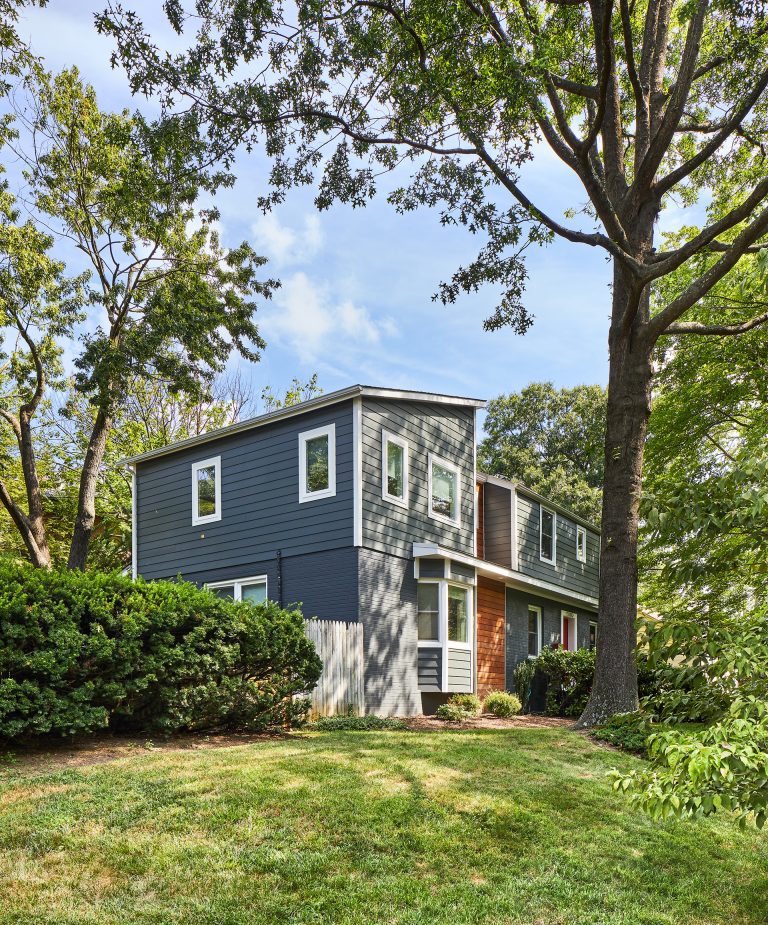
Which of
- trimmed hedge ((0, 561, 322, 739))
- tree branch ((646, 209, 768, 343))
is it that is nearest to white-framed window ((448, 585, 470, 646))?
trimmed hedge ((0, 561, 322, 739))

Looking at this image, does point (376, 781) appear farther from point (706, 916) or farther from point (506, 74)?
point (506, 74)

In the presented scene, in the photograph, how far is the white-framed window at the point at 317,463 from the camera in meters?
15.2

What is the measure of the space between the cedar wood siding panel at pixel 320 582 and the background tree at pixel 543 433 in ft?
78.5

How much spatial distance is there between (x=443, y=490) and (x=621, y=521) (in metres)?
7.20

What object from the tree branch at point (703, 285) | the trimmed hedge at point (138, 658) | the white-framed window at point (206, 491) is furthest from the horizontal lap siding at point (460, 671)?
the tree branch at point (703, 285)

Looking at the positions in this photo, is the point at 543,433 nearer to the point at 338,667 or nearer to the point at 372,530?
the point at 372,530

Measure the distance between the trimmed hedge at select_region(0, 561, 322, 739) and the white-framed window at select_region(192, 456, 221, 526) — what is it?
7075 millimetres

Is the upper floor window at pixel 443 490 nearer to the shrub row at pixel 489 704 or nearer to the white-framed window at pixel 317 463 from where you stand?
the white-framed window at pixel 317 463

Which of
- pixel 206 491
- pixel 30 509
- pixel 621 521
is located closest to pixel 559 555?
pixel 206 491

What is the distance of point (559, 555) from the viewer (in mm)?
23141

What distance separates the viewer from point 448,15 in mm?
9320

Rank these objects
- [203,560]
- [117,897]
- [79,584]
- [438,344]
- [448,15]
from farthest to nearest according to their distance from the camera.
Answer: [438,344] < [203,560] < [448,15] < [79,584] < [117,897]

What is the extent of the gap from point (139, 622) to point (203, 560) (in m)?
9.28

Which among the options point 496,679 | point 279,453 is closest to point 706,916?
point 279,453
